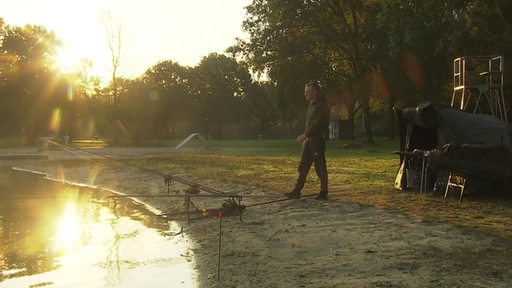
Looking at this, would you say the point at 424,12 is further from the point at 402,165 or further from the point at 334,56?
the point at 334,56

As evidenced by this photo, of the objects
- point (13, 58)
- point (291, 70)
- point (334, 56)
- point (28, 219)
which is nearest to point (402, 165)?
point (28, 219)

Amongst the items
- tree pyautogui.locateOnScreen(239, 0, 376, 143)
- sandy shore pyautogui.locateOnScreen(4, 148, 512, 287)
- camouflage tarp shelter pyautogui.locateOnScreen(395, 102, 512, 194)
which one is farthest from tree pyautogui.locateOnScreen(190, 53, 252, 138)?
sandy shore pyautogui.locateOnScreen(4, 148, 512, 287)

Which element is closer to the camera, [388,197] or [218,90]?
[388,197]

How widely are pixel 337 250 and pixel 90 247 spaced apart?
3.57 metres

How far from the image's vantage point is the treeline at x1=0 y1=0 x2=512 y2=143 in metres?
22.7

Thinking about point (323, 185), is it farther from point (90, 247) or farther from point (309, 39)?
point (309, 39)

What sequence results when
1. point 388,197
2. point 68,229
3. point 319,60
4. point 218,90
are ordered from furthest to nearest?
point 218,90
point 319,60
point 388,197
point 68,229

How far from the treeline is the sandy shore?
15.3 metres

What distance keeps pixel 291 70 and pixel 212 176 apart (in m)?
22.6

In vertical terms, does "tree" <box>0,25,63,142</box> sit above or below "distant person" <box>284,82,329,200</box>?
above

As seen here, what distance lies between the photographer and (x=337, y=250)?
6.34 m

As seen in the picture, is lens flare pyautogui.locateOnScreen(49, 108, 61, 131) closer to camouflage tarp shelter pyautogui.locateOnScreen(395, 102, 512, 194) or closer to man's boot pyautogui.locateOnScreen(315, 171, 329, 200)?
camouflage tarp shelter pyautogui.locateOnScreen(395, 102, 512, 194)

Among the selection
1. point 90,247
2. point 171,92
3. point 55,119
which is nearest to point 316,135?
point 90,247

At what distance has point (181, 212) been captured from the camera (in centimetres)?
994
